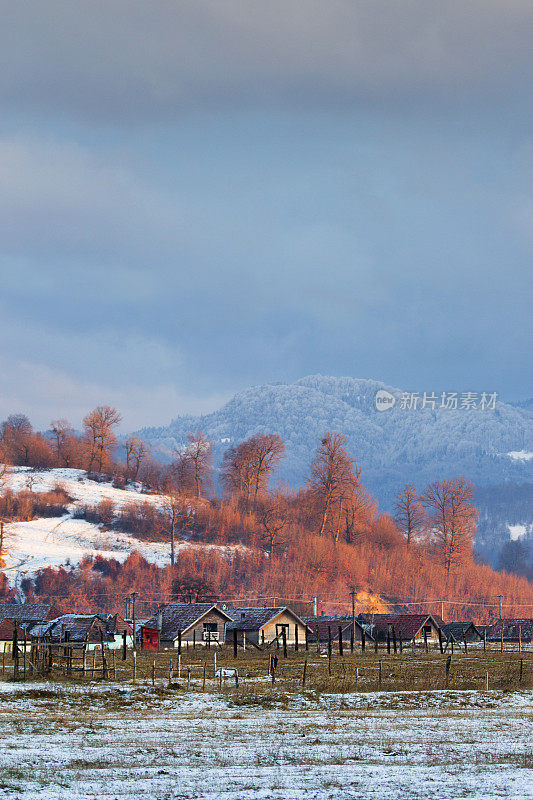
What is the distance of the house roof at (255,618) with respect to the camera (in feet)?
311

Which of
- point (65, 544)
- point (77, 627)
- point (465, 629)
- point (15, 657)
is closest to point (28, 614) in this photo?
point (77, 627)

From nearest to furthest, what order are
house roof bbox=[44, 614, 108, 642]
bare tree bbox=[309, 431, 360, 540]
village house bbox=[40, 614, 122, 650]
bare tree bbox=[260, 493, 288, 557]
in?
1. village house bbox=[40, 614, 122, 650]
2. house roof bbox=[44, 614, 108, 642]
3. bare tree bbox=[260, 493, 288, 557]
4. bare tree bbox=[309, 431, 360, 540]

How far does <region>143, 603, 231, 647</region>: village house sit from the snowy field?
176 ft

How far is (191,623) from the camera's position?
298 ft

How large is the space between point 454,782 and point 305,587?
140 m

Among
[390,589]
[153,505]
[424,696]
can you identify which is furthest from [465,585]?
[424,696]

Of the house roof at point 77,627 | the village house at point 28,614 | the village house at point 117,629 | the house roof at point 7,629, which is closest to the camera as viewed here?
the house roof at point 77,627

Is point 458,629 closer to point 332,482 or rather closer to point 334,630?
point 334,630

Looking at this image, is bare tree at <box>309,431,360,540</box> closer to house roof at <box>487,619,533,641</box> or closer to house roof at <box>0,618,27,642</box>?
house roof at <box>487,619,533,641</box>

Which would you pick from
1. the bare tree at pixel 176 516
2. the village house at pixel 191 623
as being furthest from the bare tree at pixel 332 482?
the village house at pixel 191 623

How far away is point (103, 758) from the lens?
2212 cm

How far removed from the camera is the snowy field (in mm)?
18906

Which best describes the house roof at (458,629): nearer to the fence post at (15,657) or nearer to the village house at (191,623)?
the village house at (191,623)

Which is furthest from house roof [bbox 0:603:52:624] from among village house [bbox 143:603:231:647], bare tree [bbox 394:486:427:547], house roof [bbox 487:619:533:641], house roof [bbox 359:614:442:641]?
bare tree [bbox 394:486:427:547]
